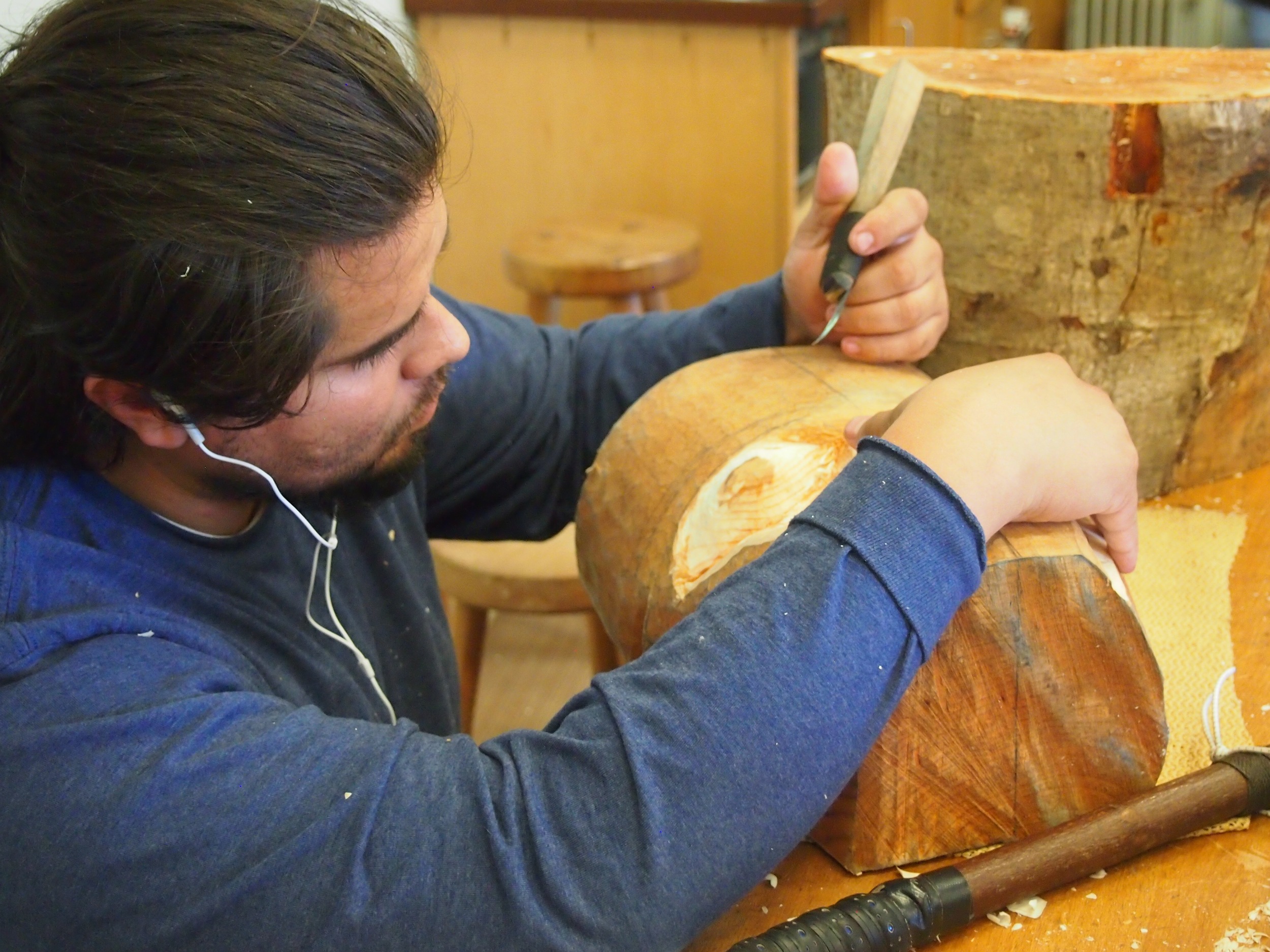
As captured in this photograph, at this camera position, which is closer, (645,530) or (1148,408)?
(645,530)

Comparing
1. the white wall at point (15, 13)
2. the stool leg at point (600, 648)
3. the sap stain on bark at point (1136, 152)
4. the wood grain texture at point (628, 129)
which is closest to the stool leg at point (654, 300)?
the wood grain texture at point (628, 129)

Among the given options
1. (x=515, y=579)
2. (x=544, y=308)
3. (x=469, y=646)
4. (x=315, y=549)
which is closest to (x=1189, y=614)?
(x=315, y=549)

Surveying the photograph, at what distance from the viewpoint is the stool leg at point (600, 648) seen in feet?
6.40

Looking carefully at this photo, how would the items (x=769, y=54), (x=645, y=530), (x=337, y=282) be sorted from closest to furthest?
(x=337, y=282), (x=645, y=530), (x=769, y=54)

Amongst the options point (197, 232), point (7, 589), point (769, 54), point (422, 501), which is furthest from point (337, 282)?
point (769, 54)

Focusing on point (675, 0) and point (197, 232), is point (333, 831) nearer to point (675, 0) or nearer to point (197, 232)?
point (197, 232)

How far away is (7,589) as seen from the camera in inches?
30.2

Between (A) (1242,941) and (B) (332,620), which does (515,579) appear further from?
(A) (1242,941)

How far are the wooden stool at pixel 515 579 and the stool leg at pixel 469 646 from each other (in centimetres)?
1

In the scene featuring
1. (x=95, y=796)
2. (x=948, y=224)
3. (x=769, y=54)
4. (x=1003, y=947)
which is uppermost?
(x=769, y=54)

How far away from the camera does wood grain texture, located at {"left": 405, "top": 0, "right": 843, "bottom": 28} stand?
2.47 meters

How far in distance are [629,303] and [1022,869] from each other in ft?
6.04

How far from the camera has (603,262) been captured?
2.35m

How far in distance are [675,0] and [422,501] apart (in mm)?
1680
